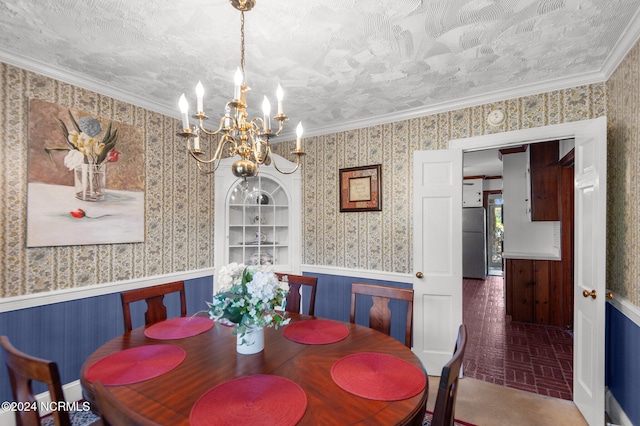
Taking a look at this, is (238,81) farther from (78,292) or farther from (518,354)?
(518,354)

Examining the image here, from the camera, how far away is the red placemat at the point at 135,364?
4.05 feet

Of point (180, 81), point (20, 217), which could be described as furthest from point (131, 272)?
point (180, 81)

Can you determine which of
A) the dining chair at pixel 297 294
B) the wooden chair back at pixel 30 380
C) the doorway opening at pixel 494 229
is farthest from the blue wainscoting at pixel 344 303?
the doorway opening at pixel 494 229

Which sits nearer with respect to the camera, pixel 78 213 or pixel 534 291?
pixel 78 213

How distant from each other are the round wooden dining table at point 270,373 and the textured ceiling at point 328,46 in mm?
1754

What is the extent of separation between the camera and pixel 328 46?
1880 millimetres

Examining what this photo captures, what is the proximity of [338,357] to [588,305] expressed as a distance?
74.5 inches

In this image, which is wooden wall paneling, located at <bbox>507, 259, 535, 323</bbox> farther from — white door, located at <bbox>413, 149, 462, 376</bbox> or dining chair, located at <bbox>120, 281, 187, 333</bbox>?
dining chair, located at <bbox>120, 281, 187, 333</bbox>

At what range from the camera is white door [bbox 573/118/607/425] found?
1938 mm

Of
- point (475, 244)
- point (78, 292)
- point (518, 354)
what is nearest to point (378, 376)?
point (78, 292)

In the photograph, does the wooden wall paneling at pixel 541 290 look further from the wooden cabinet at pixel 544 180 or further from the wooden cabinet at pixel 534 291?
the wooden cabinet at pixel 544 180

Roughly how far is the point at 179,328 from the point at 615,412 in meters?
2.91

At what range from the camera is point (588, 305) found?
81.8 inches

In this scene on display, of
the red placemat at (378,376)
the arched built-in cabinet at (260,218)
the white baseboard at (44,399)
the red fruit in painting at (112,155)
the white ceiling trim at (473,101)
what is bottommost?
the white baseboard at (44,399)
